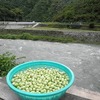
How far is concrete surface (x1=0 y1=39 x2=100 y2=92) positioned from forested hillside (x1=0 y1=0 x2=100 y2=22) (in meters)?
7.06

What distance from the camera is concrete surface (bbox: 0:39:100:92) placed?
4.24 metres

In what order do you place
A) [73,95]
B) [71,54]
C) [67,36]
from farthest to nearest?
[67,36] → [71,54] → [73,95]

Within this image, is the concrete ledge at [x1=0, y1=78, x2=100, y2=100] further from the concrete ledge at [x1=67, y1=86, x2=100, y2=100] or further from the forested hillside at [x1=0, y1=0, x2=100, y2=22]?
the forested hillside at [x1=0, y1=0, x2=100, y2=22]

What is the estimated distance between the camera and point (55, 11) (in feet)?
71.4

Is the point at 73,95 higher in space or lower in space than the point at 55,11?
higher

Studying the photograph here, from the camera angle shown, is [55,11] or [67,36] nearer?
[67,36]

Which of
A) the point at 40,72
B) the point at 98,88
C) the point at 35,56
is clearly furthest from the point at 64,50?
the point at 40,72

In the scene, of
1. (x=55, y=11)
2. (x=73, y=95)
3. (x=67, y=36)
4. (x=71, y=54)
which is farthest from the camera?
(x=55, y=11)

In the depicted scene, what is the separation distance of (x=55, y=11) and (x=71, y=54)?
54.0 ft

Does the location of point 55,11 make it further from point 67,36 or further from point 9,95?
point 9,95

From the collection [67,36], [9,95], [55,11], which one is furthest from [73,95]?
[55,11]

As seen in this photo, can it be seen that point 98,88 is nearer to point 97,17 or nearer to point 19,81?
point 19,81

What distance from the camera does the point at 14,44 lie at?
731 centimetres

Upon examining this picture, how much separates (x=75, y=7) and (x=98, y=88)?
1265cm
